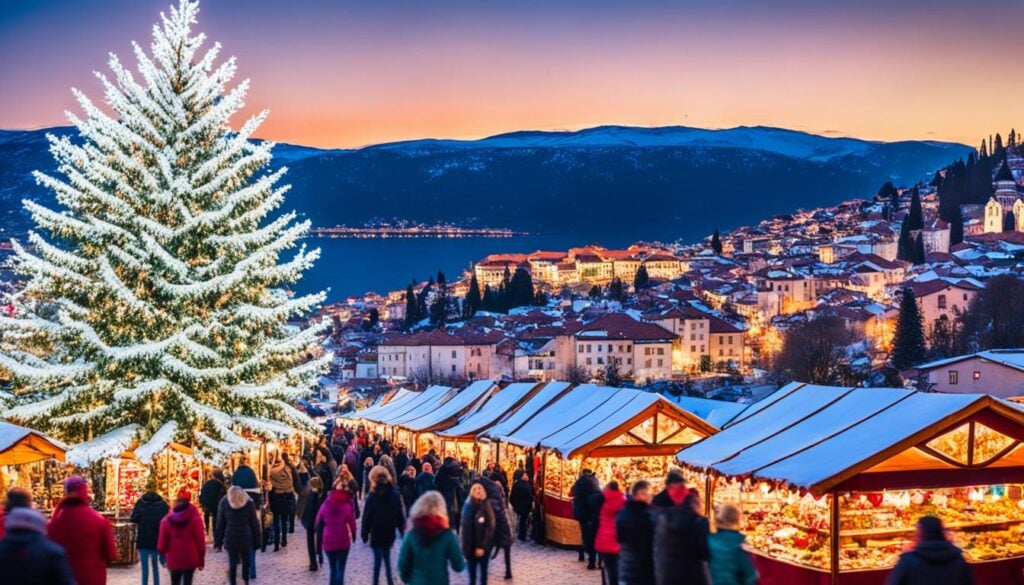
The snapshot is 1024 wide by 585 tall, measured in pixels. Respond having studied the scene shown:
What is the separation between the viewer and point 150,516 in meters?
10.6

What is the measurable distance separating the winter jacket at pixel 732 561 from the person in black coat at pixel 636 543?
1.31 m

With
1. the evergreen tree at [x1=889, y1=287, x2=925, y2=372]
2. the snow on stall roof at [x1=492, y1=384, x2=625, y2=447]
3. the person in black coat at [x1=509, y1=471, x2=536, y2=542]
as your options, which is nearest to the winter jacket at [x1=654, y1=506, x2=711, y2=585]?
the person in black coat at [x1=509, y1=471, x2=536, y2=542]

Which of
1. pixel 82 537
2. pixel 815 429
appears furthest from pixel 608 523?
pixel 82 537

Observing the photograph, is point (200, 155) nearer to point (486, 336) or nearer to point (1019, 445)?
point (1019, 445)

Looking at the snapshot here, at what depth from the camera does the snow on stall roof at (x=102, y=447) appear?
47.5 ft

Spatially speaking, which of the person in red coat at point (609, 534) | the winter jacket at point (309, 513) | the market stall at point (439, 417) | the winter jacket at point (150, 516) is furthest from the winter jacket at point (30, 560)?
the market stall at point (439, 417)

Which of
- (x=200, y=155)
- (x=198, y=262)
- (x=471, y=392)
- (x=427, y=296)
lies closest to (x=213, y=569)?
(x=198, y=262)

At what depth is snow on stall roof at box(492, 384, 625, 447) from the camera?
56.5 ft

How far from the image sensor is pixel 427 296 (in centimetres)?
19238

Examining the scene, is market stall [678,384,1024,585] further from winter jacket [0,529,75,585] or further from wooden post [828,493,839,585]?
winter jacket [0,529,75,585]

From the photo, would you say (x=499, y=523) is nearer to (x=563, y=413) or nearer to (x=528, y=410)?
(x=563, y=413)

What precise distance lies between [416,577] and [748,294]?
13894cm

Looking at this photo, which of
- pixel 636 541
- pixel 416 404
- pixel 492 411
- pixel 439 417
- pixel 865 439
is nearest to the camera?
pixel 636 541

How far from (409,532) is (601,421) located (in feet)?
30.4
